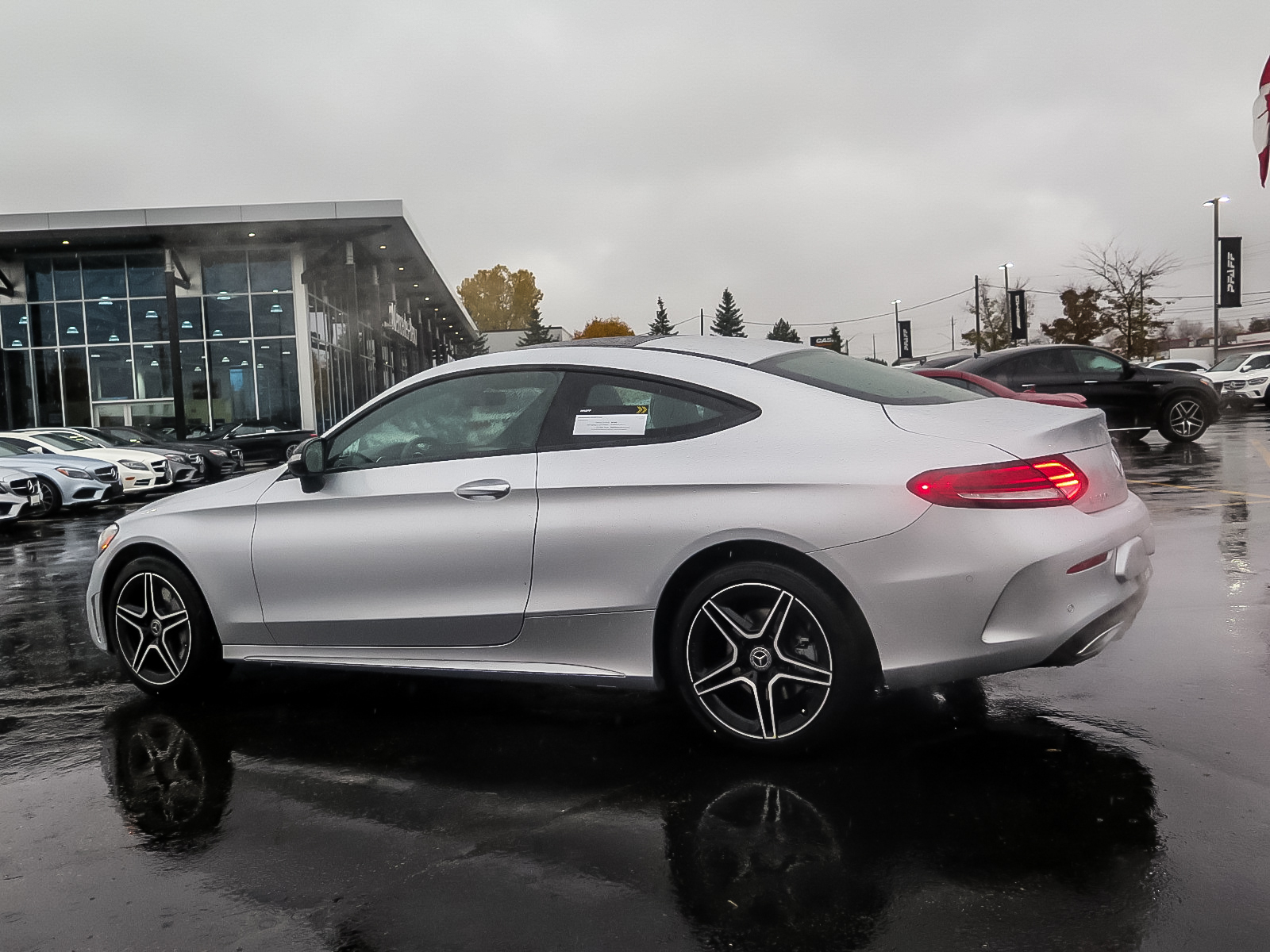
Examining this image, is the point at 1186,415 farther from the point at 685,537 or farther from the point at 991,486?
the point at 685,537

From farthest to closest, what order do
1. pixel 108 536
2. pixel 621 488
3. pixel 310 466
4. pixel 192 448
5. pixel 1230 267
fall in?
1. pixel 1230 267
2. pixel 192 448
3. pixel 108 536
4. pixel 310 466
5. pixel 621 488

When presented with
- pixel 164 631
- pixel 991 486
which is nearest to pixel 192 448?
pixel 164 631

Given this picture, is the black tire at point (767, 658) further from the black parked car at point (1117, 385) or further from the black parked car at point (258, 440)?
the black parked car at point (258, 440)

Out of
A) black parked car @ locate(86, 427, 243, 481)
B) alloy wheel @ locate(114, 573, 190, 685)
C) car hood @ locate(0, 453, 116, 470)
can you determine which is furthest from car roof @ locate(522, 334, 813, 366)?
black parked car @ locate(86, 427, 243, 481)

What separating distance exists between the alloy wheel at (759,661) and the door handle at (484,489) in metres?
0.87

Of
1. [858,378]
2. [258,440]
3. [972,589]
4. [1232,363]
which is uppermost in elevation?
[1232,363]

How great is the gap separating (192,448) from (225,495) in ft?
58.5

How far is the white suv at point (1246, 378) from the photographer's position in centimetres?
3078

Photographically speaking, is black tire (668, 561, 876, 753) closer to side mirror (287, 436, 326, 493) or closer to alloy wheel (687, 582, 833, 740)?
alloy wheel (687, 582, 833, 740)

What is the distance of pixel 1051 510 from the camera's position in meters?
3.47

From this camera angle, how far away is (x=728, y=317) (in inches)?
4508

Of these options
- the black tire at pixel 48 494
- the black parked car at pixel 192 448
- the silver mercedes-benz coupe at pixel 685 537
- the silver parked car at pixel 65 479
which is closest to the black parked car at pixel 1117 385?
the silver mercedes-benz coupe at pixel 685 537

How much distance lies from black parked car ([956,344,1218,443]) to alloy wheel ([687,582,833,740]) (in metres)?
12.9

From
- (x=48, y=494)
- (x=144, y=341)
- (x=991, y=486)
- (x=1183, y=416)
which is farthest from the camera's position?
(x=144, y=341)
